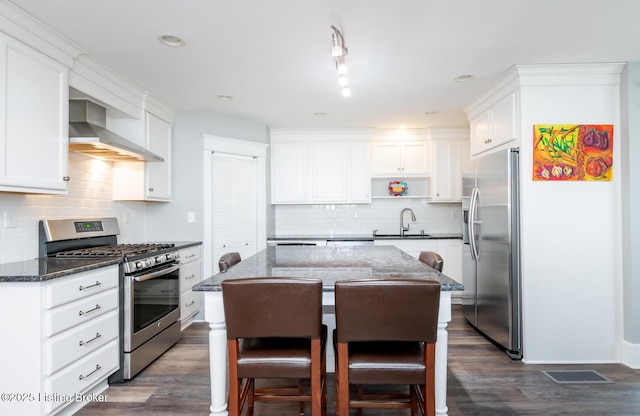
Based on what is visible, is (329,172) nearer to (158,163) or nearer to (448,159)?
(448,159)

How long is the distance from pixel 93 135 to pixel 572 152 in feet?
12.4

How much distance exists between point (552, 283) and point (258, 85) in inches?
122

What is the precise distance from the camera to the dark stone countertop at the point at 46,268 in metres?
1.88

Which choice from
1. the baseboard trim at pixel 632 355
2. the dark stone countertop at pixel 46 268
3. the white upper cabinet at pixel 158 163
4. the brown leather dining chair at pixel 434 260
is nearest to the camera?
the dark stone countertop at pixel 46 268

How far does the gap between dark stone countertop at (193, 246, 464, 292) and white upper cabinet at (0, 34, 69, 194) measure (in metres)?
1.36

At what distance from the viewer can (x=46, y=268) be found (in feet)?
6.93

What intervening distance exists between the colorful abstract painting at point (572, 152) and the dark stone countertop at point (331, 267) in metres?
1.47

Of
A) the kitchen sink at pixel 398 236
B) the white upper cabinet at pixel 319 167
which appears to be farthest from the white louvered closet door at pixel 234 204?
the kitchen sink at pixel 398 236

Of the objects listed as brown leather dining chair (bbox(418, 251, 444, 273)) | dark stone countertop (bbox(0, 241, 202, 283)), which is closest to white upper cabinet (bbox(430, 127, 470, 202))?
brown leather dining chair (bbox(418, 251, 444, 273))

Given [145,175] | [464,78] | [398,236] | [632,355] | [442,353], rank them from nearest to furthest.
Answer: [442,353] → [632,355] → [464,78] → [145,175] → [398,236]

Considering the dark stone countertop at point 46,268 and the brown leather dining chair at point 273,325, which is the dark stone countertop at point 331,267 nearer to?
the brown leather dining chair at point 273,325

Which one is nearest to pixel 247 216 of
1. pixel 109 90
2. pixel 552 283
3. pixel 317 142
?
pixel 317 142

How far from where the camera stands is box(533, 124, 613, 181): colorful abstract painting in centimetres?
297

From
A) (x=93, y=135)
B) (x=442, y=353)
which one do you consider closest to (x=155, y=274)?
(x=93, y=135)
